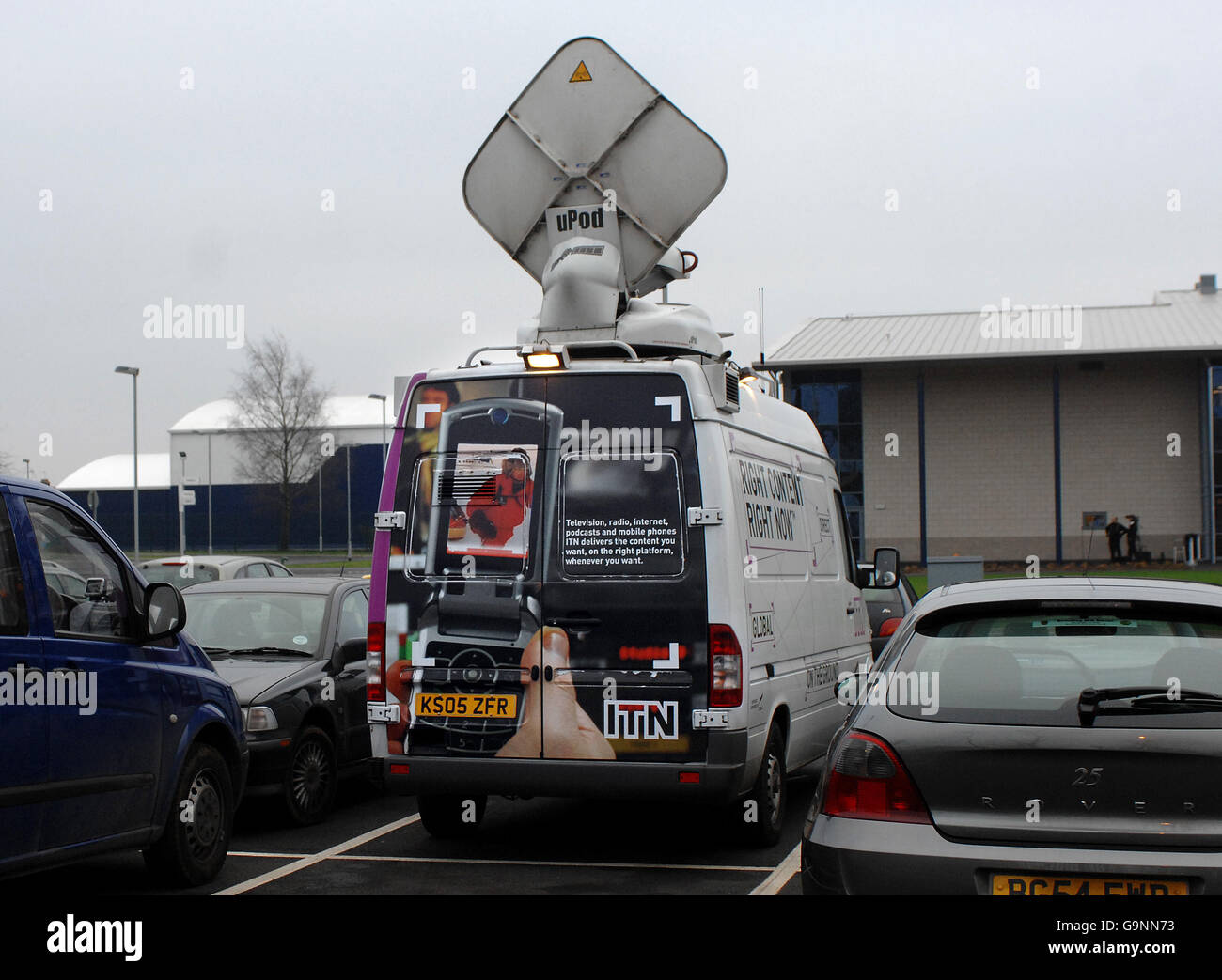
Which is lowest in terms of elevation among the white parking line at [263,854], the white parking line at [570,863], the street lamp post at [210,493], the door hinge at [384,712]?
the white parking line at [570,863]

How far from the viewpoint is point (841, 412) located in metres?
49.1

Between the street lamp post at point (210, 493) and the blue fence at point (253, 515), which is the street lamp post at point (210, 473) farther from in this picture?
the blue fence at point (253, 515)

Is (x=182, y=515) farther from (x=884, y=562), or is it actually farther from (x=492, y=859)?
(x=492, y=859)

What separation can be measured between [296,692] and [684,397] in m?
3.30

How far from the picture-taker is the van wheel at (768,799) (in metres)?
7.55

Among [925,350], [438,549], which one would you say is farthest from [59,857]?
[925,350]

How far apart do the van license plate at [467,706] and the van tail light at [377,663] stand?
9.1 inches

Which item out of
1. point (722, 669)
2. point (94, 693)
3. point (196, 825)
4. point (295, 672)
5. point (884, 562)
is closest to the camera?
point (94, 693)

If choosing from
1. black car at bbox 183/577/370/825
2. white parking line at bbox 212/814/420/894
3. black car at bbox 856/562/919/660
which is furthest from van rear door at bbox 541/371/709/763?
black car at bbox 856/562/919/660

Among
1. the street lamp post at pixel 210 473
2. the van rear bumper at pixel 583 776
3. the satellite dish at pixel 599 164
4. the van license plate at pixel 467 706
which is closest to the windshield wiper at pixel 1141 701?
the van rear bumper at pixel 583 776

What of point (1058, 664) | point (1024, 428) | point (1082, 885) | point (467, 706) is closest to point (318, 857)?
point (467, 706)

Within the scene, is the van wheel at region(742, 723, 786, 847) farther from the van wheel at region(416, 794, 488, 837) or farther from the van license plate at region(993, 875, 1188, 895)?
the van license plate at region(993, 875, 1188, 895)

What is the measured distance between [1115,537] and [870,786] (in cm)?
4424

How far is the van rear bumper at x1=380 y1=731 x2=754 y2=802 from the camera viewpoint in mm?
6922
